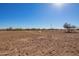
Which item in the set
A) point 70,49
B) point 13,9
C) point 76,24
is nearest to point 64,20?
point 76,24

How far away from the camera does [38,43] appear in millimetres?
3861

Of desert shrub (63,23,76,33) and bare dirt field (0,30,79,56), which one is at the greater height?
desert shrub (63,23,76,33)

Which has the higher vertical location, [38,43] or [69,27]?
[69,27]

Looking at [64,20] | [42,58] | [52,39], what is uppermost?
[64,20]

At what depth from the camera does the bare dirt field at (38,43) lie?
381 cm

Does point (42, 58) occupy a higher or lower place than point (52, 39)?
lower

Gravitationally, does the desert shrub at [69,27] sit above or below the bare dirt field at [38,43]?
above

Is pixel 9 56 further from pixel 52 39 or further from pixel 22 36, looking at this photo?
pixel 52 39

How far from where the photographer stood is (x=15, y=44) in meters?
3.86

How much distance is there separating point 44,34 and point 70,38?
39cm

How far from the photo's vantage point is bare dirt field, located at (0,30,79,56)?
381 centimetres

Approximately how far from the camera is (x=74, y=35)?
151 inches

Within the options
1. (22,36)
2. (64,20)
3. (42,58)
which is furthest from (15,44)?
(64,20)

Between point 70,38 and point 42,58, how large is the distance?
499 mm
